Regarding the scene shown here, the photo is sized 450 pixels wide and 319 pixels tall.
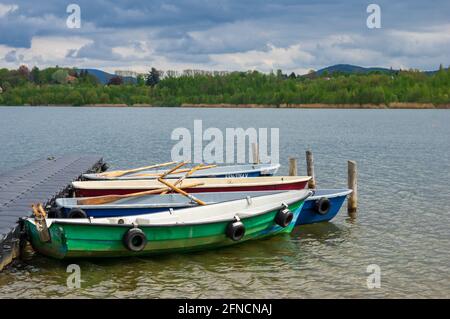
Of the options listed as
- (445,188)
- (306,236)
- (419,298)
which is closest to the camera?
(419,298)

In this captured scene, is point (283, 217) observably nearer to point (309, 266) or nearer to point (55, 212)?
point (309, 266)

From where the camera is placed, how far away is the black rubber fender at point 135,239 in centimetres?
1578

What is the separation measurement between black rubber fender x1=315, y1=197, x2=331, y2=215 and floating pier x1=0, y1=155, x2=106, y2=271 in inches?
340

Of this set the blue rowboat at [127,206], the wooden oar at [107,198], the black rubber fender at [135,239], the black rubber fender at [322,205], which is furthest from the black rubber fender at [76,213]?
the black rubber fender at [322,205]

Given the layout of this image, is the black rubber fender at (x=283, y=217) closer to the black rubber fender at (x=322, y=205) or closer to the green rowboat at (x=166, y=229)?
the green rowboat at (x=166, y=229)

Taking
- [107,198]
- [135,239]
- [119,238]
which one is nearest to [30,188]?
[107,198]

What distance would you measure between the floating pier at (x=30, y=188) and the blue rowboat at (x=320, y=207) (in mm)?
8271

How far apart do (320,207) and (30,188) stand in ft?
32.8

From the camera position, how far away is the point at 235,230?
676 inches

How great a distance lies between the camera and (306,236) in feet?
65.2

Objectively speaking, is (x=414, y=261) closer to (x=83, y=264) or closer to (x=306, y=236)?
(x=306, y=236)

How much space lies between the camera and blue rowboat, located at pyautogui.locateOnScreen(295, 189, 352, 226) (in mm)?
20719
